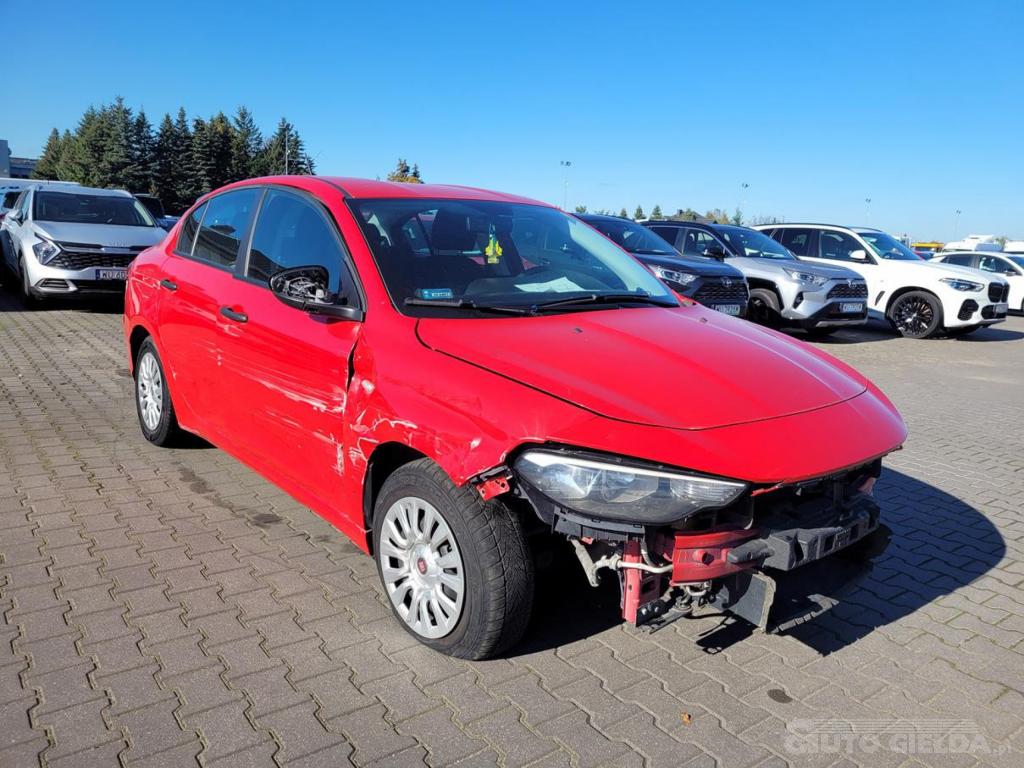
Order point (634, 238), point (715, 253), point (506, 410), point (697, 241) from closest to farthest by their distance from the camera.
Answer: point (506, 410) < point (634, 238) < point (715, 253) < point (697, 241)

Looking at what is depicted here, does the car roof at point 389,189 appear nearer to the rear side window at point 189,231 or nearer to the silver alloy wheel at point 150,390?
the rear side window at point 189,231

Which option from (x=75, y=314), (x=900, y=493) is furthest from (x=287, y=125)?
(x=900, y=493)

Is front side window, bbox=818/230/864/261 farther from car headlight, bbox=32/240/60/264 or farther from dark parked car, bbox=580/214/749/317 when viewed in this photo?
car headlight, bbox=32/240/60/264

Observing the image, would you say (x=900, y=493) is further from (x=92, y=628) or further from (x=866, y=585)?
(x=92, y=628)

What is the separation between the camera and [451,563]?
2.82m

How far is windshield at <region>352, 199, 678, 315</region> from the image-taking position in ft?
11.0

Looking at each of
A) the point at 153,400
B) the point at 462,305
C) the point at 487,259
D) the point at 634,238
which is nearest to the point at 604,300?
the point at 487,259

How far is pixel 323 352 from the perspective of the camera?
3.31 m

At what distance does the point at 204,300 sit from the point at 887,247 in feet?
47.4

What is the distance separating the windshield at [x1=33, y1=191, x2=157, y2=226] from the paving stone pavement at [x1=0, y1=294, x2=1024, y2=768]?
8803 mm

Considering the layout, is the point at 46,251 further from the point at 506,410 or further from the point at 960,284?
the point at 960,284

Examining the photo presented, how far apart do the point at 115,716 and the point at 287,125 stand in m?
101

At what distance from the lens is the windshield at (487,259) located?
335cm

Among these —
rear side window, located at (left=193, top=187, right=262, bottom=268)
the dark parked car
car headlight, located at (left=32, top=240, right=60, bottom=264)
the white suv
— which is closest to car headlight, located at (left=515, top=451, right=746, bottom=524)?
rear side window, located at (left=193, top=187, right=262, bottom=268)
